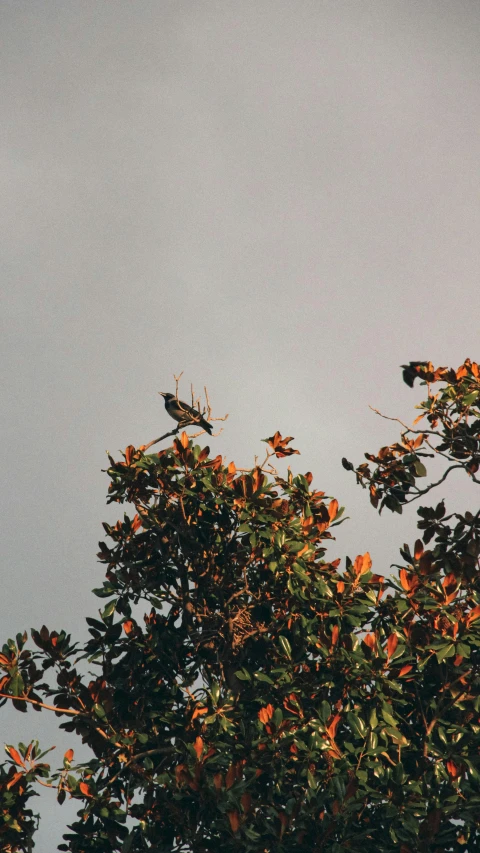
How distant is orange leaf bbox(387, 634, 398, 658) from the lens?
9430 mm

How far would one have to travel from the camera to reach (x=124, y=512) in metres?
A: 11.4

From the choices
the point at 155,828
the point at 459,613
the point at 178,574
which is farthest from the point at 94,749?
the point at 459,613

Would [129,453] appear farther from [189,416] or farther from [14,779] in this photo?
[14,779]

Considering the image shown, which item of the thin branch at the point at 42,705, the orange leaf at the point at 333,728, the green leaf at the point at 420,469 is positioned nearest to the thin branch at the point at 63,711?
the thin branch at the point at 42,705

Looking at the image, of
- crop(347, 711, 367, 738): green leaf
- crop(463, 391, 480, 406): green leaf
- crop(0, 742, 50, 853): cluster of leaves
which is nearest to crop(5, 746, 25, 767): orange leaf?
crop(0, 742, 50, 853): cluster of leaves

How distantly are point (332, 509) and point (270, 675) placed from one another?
2.22 meters

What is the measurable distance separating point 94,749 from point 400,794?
11.0ft

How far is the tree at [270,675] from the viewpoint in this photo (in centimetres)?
894

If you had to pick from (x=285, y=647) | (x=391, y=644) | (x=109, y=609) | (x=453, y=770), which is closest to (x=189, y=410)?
(x=109, y=609)

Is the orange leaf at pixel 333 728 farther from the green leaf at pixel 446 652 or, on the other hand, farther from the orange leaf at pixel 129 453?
the orange leaf at pixel 129 453

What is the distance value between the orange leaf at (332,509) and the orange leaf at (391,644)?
2127mm

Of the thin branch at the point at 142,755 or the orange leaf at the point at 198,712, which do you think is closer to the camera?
the thin branch at the point at 142,755

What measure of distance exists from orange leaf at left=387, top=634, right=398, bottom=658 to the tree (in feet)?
0.03

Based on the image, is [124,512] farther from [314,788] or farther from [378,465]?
[314,788]
